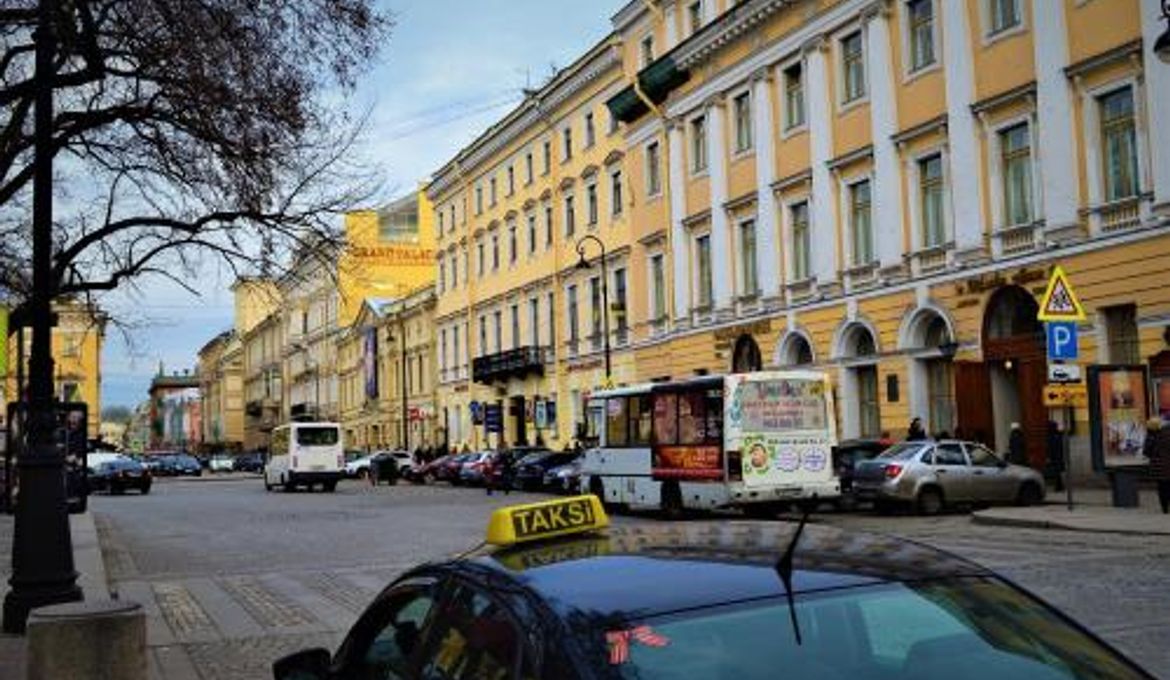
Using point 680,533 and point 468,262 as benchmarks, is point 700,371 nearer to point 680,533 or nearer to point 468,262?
point 468,262

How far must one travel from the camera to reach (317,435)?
53406 mm

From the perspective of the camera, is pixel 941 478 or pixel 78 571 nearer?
pixel 78 571

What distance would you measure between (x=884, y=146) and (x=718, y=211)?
30.8 ft

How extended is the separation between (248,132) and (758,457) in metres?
13.1

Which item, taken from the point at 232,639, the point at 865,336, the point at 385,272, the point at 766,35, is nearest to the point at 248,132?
the point at 232,639

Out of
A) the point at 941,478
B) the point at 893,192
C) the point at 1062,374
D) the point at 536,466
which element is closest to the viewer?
the point at 1062,374

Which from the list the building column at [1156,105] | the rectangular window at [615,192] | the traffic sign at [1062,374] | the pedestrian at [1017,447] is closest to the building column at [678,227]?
the rectangular window at [615,192]

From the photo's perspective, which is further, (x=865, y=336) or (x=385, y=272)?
(x=385, y=272)

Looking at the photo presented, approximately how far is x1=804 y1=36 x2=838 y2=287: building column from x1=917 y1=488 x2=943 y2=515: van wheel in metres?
13.3

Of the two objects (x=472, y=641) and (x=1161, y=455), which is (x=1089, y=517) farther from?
(x=472, y=641)

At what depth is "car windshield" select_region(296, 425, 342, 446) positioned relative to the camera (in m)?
53.2

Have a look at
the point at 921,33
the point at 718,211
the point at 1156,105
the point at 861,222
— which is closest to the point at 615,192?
the point at 718,211

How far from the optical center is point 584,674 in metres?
3.07

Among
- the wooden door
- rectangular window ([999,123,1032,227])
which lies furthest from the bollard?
the wooden door
